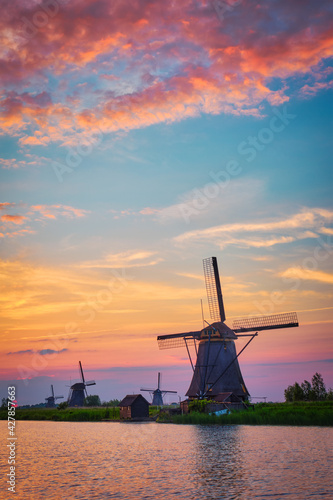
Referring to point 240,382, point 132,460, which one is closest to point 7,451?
point 132,460

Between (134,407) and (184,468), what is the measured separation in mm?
45153

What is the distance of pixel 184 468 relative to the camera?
2383cm

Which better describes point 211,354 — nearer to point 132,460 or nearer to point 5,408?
point 132,460

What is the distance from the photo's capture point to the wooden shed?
218 feet

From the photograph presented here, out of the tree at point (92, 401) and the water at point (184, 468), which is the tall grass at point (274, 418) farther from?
the tree at point (92, 401)

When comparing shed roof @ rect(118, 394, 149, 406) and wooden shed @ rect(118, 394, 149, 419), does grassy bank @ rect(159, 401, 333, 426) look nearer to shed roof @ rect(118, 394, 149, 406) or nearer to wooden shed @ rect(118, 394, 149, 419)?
wooden shed @ rect(118, 394, 149, 419)

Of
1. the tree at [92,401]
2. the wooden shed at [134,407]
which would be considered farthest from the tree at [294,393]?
the tree at [92,401]

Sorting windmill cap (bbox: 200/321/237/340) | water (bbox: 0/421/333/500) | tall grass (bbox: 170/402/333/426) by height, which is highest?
windmill cap (bbox: 200/321/237/340)

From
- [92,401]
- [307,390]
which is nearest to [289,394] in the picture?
[307,390]

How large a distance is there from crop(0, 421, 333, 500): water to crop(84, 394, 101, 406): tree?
64.3m

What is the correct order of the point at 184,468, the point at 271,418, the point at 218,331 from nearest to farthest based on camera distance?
1. the point at 184,468
2. the point at 271,418
3. the point at 218,331

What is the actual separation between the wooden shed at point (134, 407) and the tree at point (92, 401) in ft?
112

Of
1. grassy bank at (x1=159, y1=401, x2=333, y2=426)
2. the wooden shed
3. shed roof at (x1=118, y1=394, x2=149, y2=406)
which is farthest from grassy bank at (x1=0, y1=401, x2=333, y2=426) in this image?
shed roof at (x1=118, y1=394, x2=149, y2=406)

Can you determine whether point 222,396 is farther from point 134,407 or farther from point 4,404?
point 4,404
